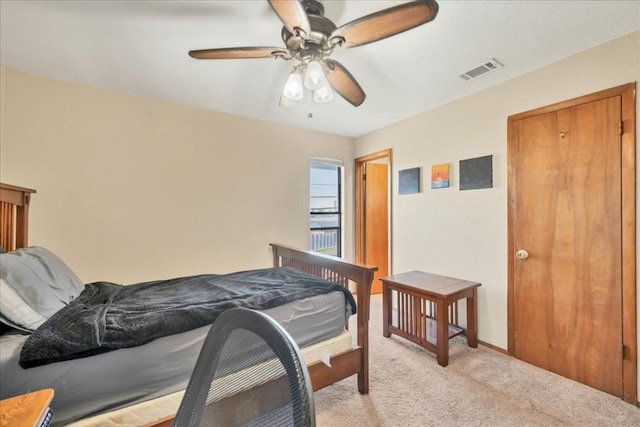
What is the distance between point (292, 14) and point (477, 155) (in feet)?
7.08

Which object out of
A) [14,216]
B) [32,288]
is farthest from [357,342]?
[14,216]

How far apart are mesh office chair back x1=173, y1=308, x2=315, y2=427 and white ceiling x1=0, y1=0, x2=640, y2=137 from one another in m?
1.66

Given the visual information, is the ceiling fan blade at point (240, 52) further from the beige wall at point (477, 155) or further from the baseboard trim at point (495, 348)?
the baseboard trim at point (495, 348)

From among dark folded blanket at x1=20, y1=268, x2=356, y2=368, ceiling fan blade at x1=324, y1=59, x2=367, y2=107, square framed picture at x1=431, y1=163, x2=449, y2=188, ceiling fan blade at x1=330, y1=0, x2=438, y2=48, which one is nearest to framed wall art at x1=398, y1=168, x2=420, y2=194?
square framed picture at x1=431, y1=163, x2=449, y2=188

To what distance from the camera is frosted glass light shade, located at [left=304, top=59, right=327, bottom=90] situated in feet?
4.86

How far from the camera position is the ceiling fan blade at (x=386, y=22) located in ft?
3.61

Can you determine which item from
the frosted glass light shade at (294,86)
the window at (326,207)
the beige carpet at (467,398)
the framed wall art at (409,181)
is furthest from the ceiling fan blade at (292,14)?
the window at (326,207)

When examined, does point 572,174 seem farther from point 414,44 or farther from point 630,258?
point 414,44

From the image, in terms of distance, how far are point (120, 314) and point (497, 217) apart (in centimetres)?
285

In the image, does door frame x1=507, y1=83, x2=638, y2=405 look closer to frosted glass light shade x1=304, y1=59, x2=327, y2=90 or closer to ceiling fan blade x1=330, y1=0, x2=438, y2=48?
ceiling fan blade x1=330, y1=0, x2=438, y2=48

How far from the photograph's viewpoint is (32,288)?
132 centimetres

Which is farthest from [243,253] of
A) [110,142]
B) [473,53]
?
[473,53]

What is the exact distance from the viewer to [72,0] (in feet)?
4.80

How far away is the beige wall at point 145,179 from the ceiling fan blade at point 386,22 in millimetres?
2111
